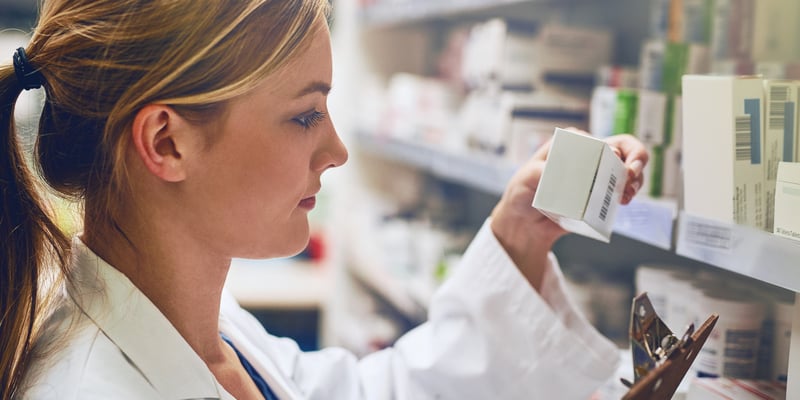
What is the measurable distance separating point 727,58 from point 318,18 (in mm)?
712

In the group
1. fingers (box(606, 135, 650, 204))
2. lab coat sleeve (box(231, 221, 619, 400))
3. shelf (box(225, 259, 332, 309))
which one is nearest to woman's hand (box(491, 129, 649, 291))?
lab coat sleeve (box(231, 221, 619, 400))

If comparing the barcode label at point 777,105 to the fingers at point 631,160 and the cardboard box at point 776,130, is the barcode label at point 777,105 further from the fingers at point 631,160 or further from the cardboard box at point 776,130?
the fingers at point 631,160

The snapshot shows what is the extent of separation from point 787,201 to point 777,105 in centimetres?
12

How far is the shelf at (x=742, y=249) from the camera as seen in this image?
2.68ft

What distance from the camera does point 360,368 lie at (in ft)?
4.92

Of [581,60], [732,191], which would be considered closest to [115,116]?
[732,191]

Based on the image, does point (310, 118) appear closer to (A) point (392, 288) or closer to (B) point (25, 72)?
(B) point (25, 72)

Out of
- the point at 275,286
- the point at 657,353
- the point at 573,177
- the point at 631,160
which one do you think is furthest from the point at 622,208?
the point at 275,286

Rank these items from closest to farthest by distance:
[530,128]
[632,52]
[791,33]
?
1. [791,33]
2. [530,128]
3. [632,52]

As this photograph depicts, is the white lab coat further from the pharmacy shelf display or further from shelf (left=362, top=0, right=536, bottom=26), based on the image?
shelf (left=362, top=0, right=536, bottom=26)

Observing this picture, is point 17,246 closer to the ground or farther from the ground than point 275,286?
farther from the ground

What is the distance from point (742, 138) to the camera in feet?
2.86

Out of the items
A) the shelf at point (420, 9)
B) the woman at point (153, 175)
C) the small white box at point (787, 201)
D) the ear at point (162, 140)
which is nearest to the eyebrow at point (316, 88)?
the woman at point (153, 175)

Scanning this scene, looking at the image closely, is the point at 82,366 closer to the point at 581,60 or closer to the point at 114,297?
the point at 114,297
